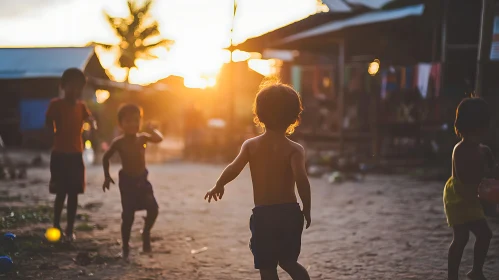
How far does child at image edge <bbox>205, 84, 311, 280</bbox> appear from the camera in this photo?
8.99 ft

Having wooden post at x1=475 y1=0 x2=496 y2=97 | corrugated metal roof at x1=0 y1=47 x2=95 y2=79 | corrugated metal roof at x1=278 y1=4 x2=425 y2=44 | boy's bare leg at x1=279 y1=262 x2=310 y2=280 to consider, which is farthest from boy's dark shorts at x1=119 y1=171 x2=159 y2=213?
corrugated metal roof at x1=0 y1=47 x2=95 y2=79

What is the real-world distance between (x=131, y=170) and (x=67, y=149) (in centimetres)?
85

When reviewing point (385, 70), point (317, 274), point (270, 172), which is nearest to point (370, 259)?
point (317, 274)

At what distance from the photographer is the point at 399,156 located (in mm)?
12266

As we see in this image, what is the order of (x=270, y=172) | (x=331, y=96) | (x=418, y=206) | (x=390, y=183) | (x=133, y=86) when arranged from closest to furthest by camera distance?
(x=270, y=172), (x=418, y=206), (x=390, y=183), (x=331, y=96), (x=133, y=86)

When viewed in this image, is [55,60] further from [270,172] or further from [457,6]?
[270,172]

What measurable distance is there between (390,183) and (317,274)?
20.1ft

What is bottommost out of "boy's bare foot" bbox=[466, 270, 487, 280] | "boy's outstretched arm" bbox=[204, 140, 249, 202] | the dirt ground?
the dirt ground

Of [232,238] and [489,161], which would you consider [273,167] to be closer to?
[489,161]

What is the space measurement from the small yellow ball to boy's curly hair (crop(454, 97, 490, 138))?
3660 mm

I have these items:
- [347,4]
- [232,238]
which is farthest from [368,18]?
[232,238]

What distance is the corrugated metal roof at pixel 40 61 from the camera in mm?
19531

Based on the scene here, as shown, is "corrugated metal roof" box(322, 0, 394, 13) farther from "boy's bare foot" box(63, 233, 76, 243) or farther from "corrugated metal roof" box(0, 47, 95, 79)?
"corrugated metal roof" box(0, 47, 95, 79)

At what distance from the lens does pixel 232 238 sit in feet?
17.1
